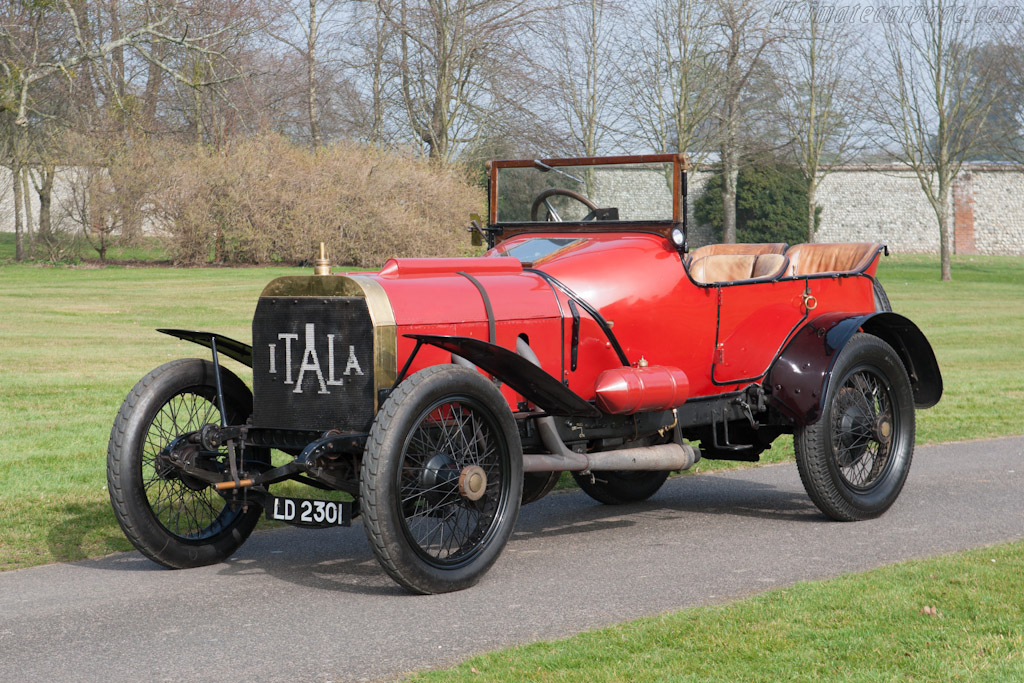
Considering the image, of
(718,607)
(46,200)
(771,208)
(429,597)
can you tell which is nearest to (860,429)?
(718,607)

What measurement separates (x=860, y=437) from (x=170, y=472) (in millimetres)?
3874

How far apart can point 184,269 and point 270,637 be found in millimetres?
25931

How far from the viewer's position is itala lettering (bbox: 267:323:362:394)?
15.9 feet

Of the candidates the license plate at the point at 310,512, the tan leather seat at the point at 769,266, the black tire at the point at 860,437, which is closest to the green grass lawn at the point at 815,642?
the license plate at the point at 310,512

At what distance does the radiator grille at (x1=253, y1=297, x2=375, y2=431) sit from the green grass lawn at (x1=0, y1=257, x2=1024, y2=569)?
4.50ft

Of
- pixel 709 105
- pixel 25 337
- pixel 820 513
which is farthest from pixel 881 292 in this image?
pixel 709 105

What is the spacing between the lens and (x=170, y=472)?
199 inches

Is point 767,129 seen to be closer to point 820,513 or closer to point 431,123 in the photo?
point 431,123

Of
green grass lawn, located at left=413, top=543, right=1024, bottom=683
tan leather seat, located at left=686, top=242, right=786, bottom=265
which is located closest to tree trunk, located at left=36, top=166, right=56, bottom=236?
tan leather seat, located at left=686, top=242, right=786, bottom=265

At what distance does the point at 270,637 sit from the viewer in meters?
4.09

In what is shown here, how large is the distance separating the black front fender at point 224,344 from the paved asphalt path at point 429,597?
1002 millimetres

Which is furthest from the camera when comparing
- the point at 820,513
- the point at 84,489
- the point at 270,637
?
the point at 84,489

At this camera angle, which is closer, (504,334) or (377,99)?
(504,334)

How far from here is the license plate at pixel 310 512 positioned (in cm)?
460
